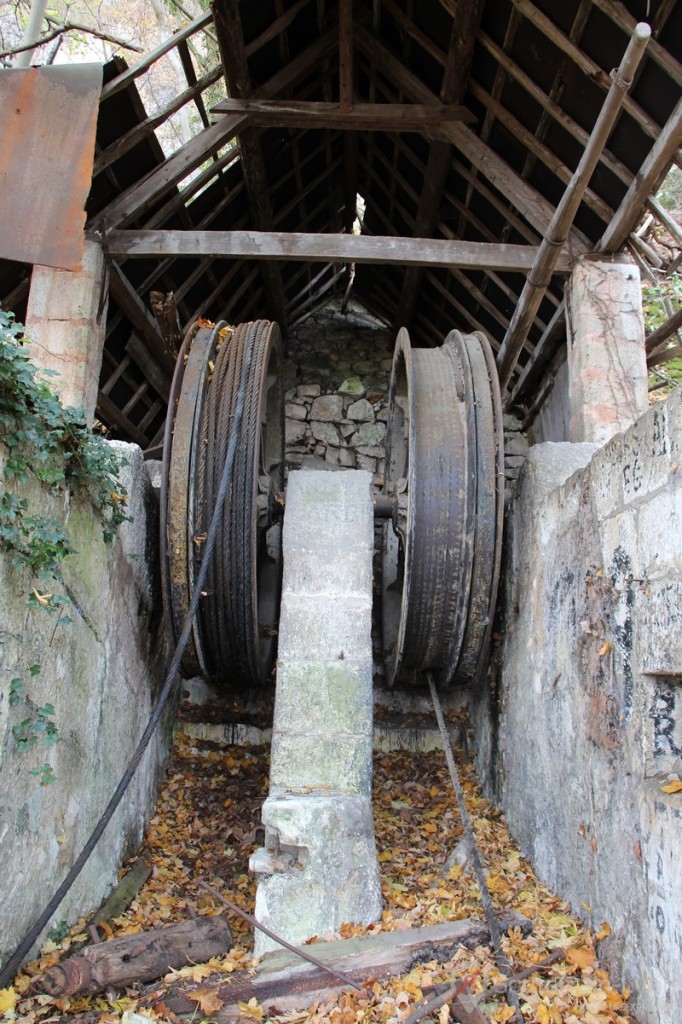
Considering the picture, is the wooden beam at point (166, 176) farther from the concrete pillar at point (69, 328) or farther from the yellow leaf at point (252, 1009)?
the yellow leaf at point (252, 1009)

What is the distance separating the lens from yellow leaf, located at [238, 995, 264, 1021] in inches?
106

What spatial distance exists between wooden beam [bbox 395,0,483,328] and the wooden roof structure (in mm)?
20

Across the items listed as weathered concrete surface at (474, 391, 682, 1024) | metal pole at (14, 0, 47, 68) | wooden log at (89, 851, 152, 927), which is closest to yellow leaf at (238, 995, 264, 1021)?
wooden log at (89, 851, 152, 927)

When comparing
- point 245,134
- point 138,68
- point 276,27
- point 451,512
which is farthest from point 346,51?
point 451,512

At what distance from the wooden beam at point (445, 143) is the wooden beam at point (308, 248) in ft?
3.59

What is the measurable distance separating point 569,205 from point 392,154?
10.7ft

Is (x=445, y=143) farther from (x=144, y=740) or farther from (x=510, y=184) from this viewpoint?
(x=144, y=740)

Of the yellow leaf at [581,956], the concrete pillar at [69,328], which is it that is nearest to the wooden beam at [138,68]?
the concrete pillar at [69,328]

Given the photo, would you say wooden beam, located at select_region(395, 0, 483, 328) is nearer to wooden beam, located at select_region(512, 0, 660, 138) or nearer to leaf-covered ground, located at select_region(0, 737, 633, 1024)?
wooden beam, located at select_region(512, 0, 660, 138)

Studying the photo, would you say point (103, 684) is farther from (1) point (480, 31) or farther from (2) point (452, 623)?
(1) point (480, 31)

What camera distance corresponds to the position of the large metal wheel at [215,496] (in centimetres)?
453

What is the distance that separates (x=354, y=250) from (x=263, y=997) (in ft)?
16.8

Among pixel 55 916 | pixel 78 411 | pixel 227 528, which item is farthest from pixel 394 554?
pixel 55 916

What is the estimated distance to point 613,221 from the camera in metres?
5.71
